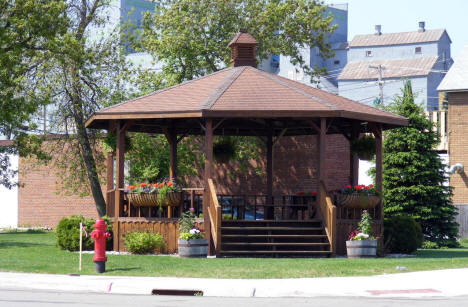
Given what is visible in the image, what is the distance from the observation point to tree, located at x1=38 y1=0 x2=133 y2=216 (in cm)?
2970

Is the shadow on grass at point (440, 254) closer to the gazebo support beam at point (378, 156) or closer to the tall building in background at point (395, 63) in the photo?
the gazebo support beam at point (378, 156)

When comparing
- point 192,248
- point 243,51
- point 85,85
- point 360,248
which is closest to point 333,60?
point 85,85

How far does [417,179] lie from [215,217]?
37.1ft

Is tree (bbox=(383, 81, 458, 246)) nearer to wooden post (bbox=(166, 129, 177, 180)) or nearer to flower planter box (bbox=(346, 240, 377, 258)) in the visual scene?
wooden post (bbox=(166, 129, 177, 180))

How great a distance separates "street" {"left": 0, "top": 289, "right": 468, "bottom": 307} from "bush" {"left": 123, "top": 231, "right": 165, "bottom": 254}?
7.56 meters

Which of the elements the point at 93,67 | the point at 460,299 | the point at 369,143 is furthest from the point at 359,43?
the point at 460,299

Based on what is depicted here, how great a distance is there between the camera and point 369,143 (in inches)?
936

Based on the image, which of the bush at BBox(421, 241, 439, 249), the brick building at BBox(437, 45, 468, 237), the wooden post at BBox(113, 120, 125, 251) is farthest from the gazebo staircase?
the brick building at BBox(437, 45, 468, 237)

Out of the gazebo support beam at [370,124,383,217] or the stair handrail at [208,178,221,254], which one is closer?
the stair handrail at [208,178,221,254]

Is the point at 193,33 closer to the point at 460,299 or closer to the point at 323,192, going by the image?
the point at 323,192

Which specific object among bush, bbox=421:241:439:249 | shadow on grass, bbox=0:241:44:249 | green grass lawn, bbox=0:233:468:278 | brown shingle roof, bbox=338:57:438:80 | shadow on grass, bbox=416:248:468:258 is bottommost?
bush, bbox=421:241:439:249

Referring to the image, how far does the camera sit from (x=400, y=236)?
2267cm

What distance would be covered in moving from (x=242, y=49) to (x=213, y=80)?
2.00m

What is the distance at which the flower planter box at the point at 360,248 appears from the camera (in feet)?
66.6
